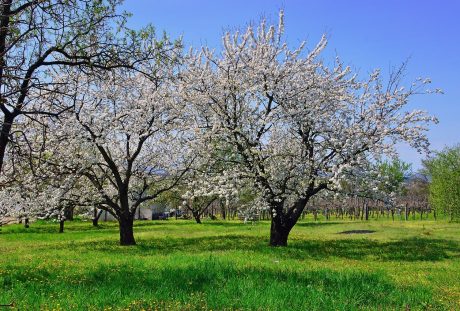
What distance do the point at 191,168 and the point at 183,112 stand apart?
3.39 meters

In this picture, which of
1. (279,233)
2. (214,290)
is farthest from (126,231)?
(214,290)

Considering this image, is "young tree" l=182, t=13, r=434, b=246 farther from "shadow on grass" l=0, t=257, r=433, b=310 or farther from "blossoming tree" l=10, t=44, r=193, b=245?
"shadow on grass" l=0, t=257, r=433, b=310

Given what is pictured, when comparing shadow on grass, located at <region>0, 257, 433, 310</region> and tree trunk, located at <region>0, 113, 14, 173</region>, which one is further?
tree trunk, located at <region>0, 113, 14, 173</region>

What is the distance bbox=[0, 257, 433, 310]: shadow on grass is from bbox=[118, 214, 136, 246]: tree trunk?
1329 cm

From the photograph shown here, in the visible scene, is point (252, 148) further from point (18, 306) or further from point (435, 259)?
point (18, 306)

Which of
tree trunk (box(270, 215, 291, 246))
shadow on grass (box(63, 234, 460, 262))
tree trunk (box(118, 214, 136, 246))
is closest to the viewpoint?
shadow on grass (box(63, 234, 460, 262))

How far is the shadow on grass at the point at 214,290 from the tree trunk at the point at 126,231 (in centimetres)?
1329

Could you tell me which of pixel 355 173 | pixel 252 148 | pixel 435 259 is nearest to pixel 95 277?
pixel 252 148

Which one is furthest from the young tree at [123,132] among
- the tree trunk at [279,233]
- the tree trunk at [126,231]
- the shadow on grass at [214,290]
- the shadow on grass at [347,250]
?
the shadow on grass at [214,290]

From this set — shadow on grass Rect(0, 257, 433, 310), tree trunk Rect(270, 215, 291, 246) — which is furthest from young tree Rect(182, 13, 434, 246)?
shadow on grass Rect(0, 257, 433, 310)

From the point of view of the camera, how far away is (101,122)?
76.8 ft

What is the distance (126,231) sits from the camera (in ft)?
80.6

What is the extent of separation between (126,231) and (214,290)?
678 inches

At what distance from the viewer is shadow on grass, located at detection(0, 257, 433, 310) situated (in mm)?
7408
